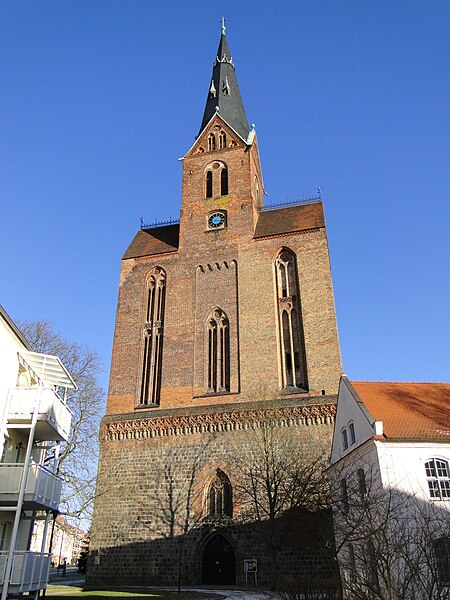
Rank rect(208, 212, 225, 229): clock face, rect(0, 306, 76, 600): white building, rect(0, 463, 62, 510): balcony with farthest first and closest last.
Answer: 1. rect(208, 212, 225, 229): clock face
2. rect(0, 463, 62, 510): balcony
3. rect(0, 306, 76, 600): white building

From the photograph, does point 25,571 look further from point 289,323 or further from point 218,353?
point 289,323

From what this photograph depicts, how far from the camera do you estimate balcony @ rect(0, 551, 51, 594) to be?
14461mm

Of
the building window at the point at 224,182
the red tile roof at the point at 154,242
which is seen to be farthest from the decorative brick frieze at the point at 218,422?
the building window at the point at 224,182

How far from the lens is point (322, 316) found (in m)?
29.0

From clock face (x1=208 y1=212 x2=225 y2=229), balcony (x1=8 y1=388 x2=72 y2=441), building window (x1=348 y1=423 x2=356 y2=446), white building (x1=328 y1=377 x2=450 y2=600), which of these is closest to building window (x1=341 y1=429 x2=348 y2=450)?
white building (x1=328 y1=377 x2=450 y2=600)

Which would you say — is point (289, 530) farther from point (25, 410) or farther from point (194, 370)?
point (25, 410)

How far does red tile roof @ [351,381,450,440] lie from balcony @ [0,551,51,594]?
39.0 feet

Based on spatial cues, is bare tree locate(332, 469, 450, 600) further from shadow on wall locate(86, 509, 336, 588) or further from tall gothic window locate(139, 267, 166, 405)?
tall gothic window locate(139, 267, 166, 405)

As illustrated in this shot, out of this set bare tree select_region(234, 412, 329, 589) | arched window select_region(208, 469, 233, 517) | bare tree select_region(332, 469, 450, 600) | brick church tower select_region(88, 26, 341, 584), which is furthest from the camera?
arched window select_region(208, 469, 233, 517)

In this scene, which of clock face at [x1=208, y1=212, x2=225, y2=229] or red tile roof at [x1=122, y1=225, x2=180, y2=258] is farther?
red tile roof at [x1=122, y1=225, x2=180, y2=258]

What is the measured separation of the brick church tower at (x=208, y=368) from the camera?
82.5ft

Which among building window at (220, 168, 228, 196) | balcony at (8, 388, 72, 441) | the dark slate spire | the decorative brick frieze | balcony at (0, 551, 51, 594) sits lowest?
balcony at (0, 551, 51, 594)

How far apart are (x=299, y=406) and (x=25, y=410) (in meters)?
14.0

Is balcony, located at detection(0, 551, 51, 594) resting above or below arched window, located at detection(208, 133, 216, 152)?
below
